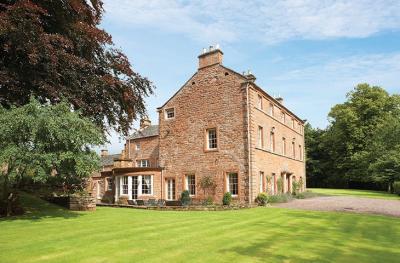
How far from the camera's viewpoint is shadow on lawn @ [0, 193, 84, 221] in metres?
16.0

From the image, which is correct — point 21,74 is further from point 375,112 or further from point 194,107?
point 375,112

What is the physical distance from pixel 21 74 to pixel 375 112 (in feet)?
174

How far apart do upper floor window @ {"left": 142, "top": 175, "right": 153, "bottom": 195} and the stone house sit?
3.3 inches

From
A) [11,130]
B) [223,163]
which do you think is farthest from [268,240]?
[223,163]

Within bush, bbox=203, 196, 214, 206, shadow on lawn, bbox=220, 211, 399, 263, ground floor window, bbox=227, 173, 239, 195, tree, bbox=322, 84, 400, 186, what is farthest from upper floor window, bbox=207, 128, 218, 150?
tree, bbox=322, 84, 400, 186

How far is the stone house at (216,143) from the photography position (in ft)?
86.5

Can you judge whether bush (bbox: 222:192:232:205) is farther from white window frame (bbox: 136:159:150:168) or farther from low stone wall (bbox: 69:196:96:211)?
white window frame (bbox: 136:159:150:168)

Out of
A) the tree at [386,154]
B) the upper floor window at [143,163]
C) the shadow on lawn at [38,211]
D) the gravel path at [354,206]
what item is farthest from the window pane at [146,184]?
the tree at [386,154]

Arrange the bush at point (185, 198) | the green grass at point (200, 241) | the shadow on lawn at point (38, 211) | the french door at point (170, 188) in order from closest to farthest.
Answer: the green grass at point (200, 241) → the shadow on lawn at point (38, 211) → the bush at point (185, 198) → the french door at point (170, 188)

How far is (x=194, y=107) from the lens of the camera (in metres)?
29.7

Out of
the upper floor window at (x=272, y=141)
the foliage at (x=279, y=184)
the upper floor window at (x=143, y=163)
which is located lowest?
the foliage at (x=279, y=184)

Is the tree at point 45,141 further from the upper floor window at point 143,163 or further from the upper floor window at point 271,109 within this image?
the upper floor window at point 143,163

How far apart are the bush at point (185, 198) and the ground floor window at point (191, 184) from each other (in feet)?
3.30

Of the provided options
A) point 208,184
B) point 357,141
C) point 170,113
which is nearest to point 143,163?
point 170,113
